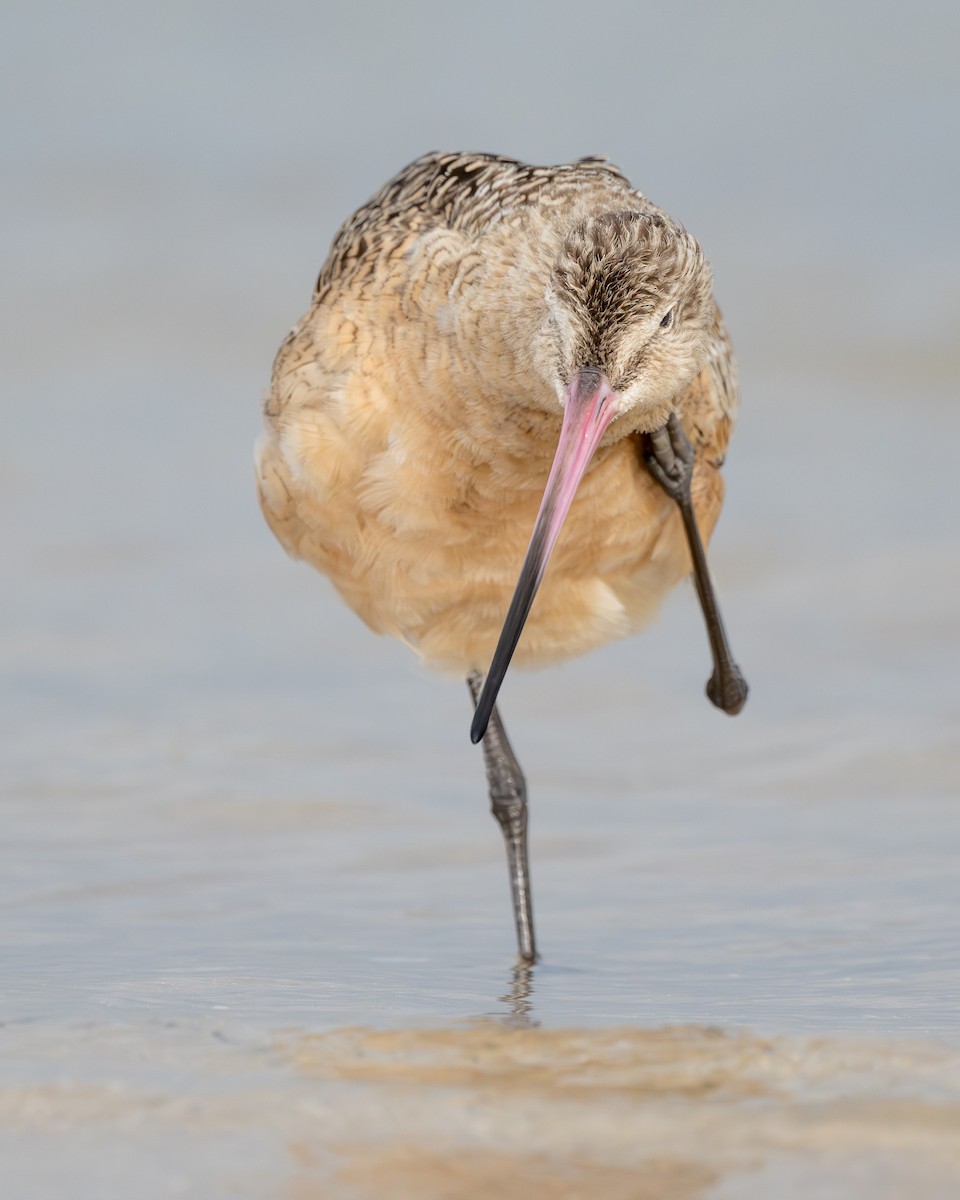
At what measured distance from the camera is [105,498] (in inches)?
325

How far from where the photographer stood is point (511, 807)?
17.2 ft

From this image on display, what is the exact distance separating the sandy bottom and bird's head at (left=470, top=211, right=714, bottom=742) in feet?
3.01

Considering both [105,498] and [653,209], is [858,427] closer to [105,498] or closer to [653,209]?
[105,498]

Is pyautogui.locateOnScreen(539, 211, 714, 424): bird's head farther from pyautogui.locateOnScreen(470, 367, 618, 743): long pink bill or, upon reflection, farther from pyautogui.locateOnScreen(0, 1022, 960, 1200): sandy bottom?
pyautogui.locateOnScreen(0, 1022, 960, 1200): sandy bottom

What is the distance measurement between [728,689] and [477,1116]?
269cm

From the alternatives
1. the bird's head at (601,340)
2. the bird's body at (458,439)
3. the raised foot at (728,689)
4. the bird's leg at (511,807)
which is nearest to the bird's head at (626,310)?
the bird's head at (601,340)

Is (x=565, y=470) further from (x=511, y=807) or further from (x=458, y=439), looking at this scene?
(x=511, y=807)

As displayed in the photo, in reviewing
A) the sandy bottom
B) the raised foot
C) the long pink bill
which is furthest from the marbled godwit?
the sandy bottom

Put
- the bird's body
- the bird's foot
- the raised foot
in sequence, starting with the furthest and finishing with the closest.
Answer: the raised foot, the bird's foot, the bird's body

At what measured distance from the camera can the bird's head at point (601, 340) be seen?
3791 mm

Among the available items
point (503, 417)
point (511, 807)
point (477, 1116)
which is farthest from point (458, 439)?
point (477, 1116)

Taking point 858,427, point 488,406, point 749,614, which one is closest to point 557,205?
point 488,406

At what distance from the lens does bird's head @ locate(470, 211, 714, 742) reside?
379cm

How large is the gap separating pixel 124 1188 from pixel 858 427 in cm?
737
